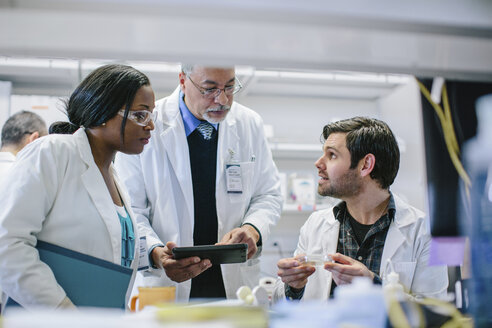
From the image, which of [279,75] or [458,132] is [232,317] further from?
[279,75]

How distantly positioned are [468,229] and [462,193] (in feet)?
0.21

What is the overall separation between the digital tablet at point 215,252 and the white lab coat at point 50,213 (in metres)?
0.21

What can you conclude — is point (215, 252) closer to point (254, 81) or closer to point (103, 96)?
point (103, 96)

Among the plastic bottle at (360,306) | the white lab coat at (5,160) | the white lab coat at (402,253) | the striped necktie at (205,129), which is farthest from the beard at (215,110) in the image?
the white lab coat at (5,160)

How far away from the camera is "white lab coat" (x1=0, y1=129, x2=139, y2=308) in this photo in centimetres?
109

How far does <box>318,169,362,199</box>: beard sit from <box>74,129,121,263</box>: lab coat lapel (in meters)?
1.01

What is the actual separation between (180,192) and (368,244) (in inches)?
32.8

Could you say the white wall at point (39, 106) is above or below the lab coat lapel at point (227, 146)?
above

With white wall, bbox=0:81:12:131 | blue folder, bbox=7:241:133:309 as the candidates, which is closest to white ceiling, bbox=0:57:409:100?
white wall, bbox=0:81:12:131

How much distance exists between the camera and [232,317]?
0.64 meters

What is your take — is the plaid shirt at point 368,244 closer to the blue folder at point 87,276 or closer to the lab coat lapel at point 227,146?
the lab coat lapel at point 227,146

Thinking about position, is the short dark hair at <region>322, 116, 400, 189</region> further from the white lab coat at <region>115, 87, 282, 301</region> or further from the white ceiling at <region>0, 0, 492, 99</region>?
the white ceiling at <region>0, 0, 492, 99</region>

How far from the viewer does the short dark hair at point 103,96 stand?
4.70 feet

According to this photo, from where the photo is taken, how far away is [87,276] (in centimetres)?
105
